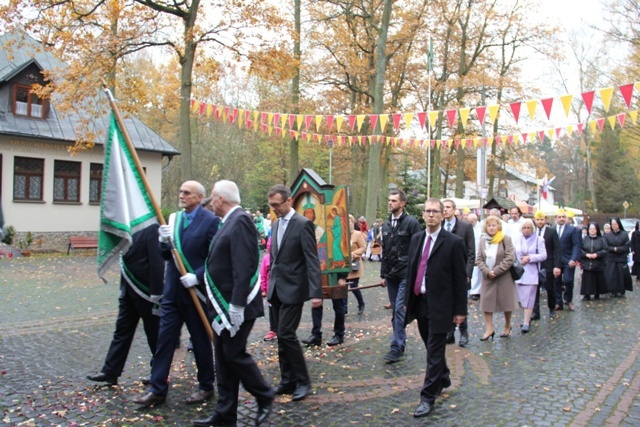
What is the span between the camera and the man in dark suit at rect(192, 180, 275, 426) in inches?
185

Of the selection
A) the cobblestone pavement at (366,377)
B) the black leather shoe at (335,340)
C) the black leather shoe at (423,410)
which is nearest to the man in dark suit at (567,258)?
the cobblestone pavement at (366,377)

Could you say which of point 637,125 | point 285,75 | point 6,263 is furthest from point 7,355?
point 637,125

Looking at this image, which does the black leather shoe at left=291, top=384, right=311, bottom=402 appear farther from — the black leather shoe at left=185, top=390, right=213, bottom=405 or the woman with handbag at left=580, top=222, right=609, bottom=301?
the woman with handbag at left=580, top=222, right=609, bottom=301

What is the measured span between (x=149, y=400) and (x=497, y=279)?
5.40 meters

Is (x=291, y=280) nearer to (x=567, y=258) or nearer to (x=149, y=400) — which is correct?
(x=149, y=400)

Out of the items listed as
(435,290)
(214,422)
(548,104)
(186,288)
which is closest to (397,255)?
(435,290)

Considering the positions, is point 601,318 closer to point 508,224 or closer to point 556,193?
point 508,224

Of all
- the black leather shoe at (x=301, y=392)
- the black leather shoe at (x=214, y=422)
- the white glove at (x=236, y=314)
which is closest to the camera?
the white glove at (x=236, y=314)

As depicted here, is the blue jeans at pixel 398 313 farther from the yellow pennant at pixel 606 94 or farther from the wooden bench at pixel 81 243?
the wooden bench at pixel 81 243

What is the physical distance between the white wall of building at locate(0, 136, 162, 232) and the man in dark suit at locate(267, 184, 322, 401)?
794 inches

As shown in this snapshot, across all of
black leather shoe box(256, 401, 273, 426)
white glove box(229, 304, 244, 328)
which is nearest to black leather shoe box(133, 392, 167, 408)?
black leather shoe box(256, 401, 273, 426)

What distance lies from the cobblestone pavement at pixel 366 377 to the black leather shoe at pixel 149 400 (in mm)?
72

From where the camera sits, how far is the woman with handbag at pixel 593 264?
1309cm

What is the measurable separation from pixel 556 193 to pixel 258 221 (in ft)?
260
